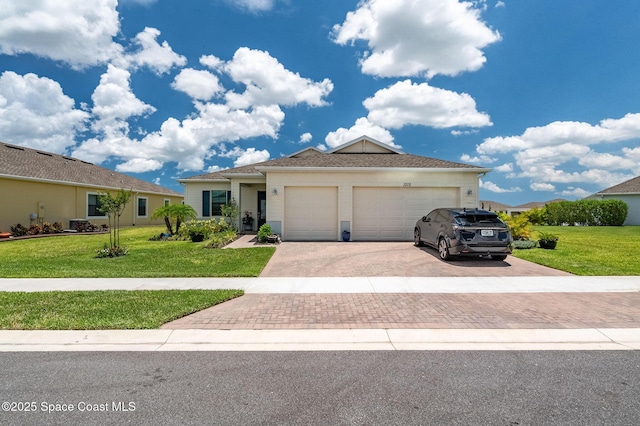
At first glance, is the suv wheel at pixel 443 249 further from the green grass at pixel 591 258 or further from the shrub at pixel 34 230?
the shrub at pixel 34 230

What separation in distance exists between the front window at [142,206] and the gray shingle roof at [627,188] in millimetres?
43275

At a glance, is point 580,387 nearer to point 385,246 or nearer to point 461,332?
point 461,332

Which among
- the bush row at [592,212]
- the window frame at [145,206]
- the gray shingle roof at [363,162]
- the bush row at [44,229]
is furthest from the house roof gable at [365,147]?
the bush row at [592,212]

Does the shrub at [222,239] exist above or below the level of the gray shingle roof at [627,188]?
below

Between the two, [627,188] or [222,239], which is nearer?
[222,239]

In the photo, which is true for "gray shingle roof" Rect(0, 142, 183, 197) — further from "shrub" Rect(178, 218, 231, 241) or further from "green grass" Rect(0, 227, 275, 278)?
"shrub" Rect(178, 218, 231, 241)

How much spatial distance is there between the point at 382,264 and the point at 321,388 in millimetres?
6636

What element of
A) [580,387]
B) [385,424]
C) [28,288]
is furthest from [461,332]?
[28,288]

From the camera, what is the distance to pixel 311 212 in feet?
50.0

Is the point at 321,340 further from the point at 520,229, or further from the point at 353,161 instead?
the point at 520,229

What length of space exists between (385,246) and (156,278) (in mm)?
8861

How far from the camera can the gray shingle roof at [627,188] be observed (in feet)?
92.9

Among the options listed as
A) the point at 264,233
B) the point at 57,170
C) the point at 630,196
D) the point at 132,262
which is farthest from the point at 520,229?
the point at 57,170

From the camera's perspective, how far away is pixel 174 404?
2932 millimetres
